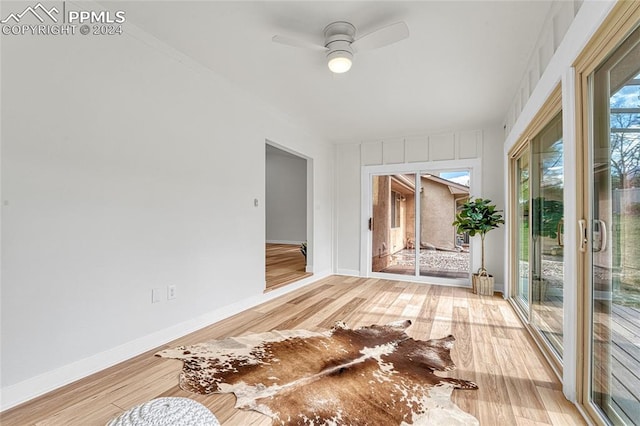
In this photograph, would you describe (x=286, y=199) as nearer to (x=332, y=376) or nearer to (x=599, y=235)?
(x=332, y=376)

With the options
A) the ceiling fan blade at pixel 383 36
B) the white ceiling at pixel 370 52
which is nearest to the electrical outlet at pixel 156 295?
the white ceiling at pixel 370 52

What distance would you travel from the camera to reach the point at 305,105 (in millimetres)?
3906

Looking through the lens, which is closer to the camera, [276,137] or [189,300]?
[189,300]

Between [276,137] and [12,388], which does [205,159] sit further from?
[12,388]

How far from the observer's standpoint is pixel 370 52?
2635mm

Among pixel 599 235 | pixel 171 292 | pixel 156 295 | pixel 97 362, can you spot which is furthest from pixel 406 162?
pixel 97 362

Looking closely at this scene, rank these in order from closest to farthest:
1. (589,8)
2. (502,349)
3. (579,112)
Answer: (589,8) < (579,112) < (502,349)

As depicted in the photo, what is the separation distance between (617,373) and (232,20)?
3.17 meters

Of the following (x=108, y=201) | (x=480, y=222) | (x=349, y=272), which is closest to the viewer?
(x=108, y=201)

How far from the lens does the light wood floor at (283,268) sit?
14.5 ft

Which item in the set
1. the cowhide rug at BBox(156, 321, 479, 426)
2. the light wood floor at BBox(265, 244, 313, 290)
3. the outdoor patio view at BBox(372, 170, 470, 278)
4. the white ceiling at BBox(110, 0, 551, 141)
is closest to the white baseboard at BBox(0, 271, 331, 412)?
the cowhide rug at BBox(156, 321, 479, 426)

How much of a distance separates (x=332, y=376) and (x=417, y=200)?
12.5 ft

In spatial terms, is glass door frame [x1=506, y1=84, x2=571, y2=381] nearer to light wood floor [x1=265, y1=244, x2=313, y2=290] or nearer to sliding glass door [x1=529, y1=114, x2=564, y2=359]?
sliding glass door [x1=529, y1=114, x2=564, y2=359]

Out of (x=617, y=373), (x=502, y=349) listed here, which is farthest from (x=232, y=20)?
(x=502, y=349)
